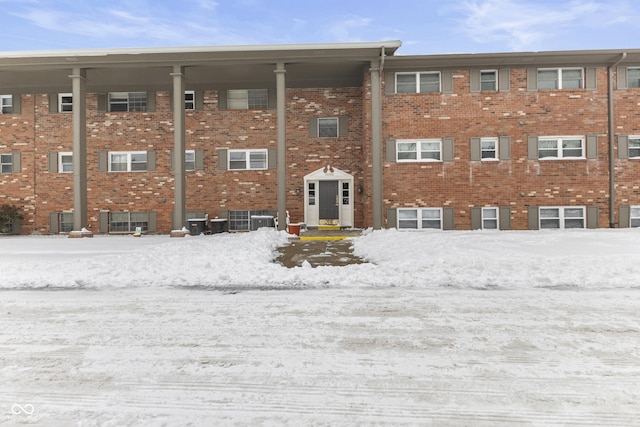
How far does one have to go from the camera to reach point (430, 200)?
1728 cm

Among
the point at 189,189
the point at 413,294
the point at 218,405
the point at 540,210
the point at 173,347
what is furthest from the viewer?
the point at 189,189

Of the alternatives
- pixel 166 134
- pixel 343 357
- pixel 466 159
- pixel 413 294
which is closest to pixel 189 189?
pixel 166 134

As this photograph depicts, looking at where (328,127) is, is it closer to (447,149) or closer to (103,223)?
(447,149)

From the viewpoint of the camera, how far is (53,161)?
64.1 feet

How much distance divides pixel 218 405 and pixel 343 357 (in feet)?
3.80

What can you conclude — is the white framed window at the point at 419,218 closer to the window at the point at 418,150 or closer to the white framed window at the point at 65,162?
the window at the point at 418,150

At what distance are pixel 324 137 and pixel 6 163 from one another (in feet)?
55.1

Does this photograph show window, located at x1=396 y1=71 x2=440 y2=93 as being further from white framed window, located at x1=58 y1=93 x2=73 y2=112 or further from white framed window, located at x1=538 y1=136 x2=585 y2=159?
white framed window, located at x1=58 y1=93 x2=73 y2=112

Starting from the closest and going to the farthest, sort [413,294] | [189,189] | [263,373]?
[263,373] → [413,294] → [189,189]

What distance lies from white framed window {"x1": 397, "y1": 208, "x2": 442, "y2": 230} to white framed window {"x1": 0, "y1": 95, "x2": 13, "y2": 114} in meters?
20.9

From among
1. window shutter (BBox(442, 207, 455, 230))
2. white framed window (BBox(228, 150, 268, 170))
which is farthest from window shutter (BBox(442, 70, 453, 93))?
white framed window (BBox(228, 150, 268, 170))

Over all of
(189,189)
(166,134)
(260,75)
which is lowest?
(189,189)

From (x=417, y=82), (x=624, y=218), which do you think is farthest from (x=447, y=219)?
(x=624, y=218)

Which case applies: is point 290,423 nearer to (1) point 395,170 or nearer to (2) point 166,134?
(1) point 395,170
